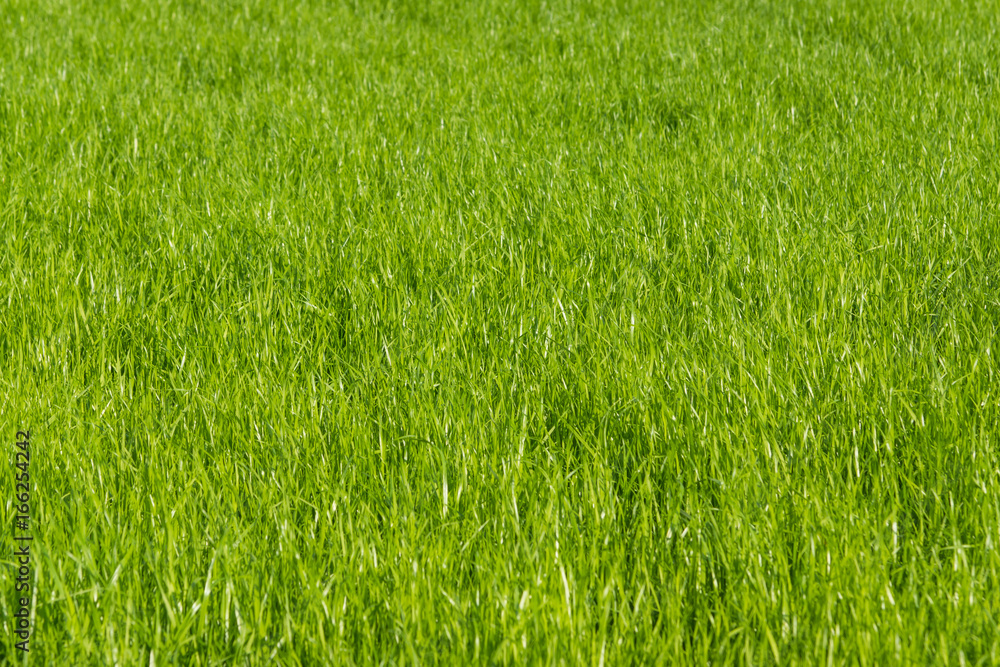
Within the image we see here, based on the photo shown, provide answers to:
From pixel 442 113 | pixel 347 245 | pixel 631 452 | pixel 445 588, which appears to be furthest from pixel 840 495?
pixel 442 113

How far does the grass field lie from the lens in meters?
1.57

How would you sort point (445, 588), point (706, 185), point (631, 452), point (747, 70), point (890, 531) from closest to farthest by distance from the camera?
1. point (445, 588)
2. point (890, 531)
3. point (631, 452)
4. point (706, 185)
5. point (747, 70)

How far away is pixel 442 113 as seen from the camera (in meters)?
4.52

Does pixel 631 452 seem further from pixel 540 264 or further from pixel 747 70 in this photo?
pixel 747 70

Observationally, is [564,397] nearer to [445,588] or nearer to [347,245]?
[445,588]

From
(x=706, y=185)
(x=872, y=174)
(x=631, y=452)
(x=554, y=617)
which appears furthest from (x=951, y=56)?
(x=554, y=617)

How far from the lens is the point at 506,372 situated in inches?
89.7

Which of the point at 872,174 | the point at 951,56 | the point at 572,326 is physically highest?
the point at 951,56

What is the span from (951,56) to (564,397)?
437cm

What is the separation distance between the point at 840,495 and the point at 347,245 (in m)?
1.87

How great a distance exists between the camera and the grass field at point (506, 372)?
1568mm

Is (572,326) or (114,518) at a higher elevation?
(572,326)

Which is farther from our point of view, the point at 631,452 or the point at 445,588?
the point at 631,452

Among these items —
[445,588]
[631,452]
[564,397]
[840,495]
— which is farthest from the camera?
[564,397]
